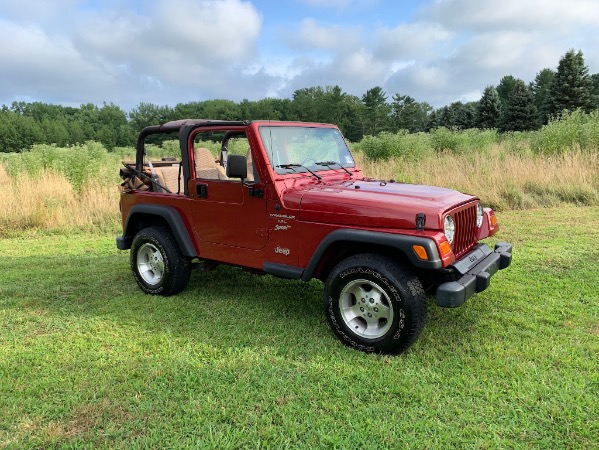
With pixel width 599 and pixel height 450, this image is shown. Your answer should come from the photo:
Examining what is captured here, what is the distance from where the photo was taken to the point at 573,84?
137 ft

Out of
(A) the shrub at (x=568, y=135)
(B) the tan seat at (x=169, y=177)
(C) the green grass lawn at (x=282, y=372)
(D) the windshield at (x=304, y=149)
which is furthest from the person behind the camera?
(A) the shrub at (x=568, y=135)

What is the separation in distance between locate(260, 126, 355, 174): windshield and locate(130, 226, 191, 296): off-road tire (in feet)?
5.36

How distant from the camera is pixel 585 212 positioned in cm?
869

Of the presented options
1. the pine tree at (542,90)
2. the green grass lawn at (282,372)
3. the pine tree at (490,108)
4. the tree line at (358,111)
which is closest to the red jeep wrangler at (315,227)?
the green grass lawn at (282,372)

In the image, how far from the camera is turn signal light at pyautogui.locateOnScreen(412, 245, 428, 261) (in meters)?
3.08

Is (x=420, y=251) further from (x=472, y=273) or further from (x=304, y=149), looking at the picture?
(x=304, y=149)

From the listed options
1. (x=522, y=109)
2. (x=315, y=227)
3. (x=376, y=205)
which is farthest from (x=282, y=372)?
(x=522, y=109)

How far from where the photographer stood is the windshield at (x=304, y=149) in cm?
A: 402

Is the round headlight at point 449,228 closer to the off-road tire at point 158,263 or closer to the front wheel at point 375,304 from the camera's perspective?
the front wheel at point 375,304

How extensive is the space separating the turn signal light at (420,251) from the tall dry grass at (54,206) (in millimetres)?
7716

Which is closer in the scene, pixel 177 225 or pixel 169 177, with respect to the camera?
pixel 177 225

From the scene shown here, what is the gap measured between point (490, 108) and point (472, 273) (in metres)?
53.9

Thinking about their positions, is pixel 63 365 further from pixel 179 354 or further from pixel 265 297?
pixel 265 297

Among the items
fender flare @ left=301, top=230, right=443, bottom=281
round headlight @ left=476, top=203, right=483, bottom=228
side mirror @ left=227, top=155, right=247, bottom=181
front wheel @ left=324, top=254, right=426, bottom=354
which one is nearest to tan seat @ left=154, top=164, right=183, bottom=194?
side mirror @ left=227, top=155, right=247, bottom=181
